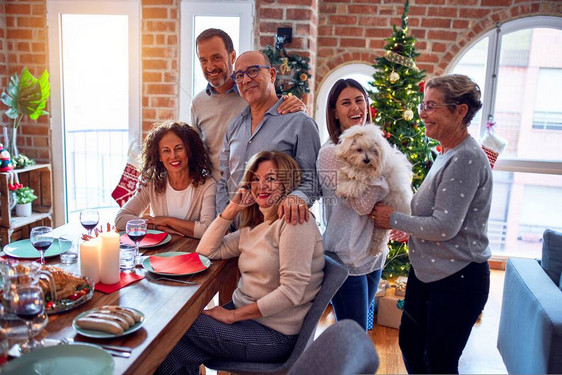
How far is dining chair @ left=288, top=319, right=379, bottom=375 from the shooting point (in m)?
1.07

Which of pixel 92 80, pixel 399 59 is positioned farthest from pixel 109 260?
pixel 92 80

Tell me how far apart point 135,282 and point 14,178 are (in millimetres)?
2514

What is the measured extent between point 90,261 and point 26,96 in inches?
103

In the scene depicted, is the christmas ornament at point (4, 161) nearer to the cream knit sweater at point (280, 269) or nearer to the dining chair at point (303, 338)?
the cream knit sweater at point (280, 269)

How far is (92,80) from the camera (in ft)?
13.1

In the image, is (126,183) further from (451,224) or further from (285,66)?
(451,224)

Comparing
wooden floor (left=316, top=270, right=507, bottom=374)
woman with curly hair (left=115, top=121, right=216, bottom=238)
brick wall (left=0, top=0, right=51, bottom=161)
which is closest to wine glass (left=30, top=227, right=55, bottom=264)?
woman with curly hair (left=115, top=121, right=216, bottom=238)

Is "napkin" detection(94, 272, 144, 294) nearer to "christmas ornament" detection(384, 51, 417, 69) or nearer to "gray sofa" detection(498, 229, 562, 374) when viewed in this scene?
"gray sofa" detection(498, 229, 562, 374)

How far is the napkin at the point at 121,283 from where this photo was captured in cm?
158

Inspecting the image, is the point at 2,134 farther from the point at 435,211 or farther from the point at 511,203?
the point at 511,203

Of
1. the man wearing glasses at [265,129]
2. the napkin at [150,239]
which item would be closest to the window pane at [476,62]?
the man wearing glasses at [265,129]

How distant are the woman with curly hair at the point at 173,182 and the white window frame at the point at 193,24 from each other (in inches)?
61.5

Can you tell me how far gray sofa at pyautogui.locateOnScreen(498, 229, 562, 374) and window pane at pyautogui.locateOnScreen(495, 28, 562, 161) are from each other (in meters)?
1.88

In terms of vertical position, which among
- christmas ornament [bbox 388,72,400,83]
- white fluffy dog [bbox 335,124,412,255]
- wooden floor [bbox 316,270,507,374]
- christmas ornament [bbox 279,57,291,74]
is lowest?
wooden floor [bbox 316,270,507,374]
